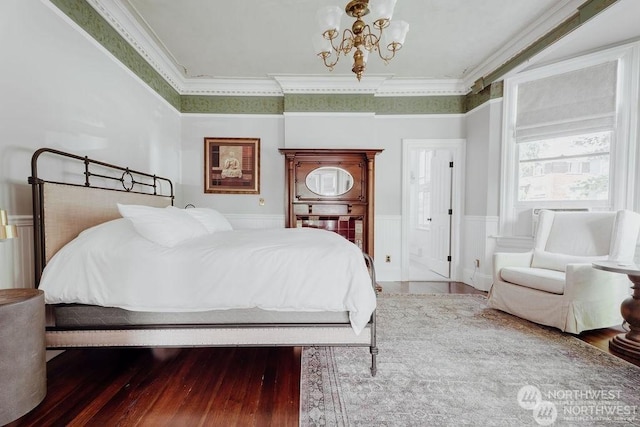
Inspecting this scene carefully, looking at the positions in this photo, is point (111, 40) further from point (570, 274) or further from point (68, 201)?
point (570, 274)

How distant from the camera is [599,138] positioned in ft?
10.3

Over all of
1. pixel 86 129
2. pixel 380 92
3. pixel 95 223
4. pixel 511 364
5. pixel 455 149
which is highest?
pixel 380 92

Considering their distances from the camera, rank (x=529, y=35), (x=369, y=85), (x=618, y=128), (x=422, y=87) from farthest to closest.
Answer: (x=422, y=87) < (x=369, y=85) < (x=529, y=35) < (x=618, y=128)

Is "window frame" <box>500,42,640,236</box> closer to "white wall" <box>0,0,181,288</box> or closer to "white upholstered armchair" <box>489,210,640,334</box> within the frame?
"white upholstered armchair" <box>489,210,640,334</box>

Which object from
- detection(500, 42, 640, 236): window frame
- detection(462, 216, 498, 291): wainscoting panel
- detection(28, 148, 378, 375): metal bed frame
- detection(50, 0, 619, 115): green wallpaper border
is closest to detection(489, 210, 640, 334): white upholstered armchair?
detection(500, 42, 640, 236): window frame

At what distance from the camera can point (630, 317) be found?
214 centimetres

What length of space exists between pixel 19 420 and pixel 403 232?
4272mm

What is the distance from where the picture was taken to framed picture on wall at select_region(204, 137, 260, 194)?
172 inches

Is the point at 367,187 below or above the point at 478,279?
above

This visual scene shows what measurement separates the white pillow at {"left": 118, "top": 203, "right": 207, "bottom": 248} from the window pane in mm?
4161

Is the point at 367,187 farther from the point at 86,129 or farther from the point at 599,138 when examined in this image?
the point at 86,129

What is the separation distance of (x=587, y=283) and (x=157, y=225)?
11.5 ft

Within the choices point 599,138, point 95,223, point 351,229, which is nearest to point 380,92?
point 351,229

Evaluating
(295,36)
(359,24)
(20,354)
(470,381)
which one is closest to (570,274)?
(470,381)
